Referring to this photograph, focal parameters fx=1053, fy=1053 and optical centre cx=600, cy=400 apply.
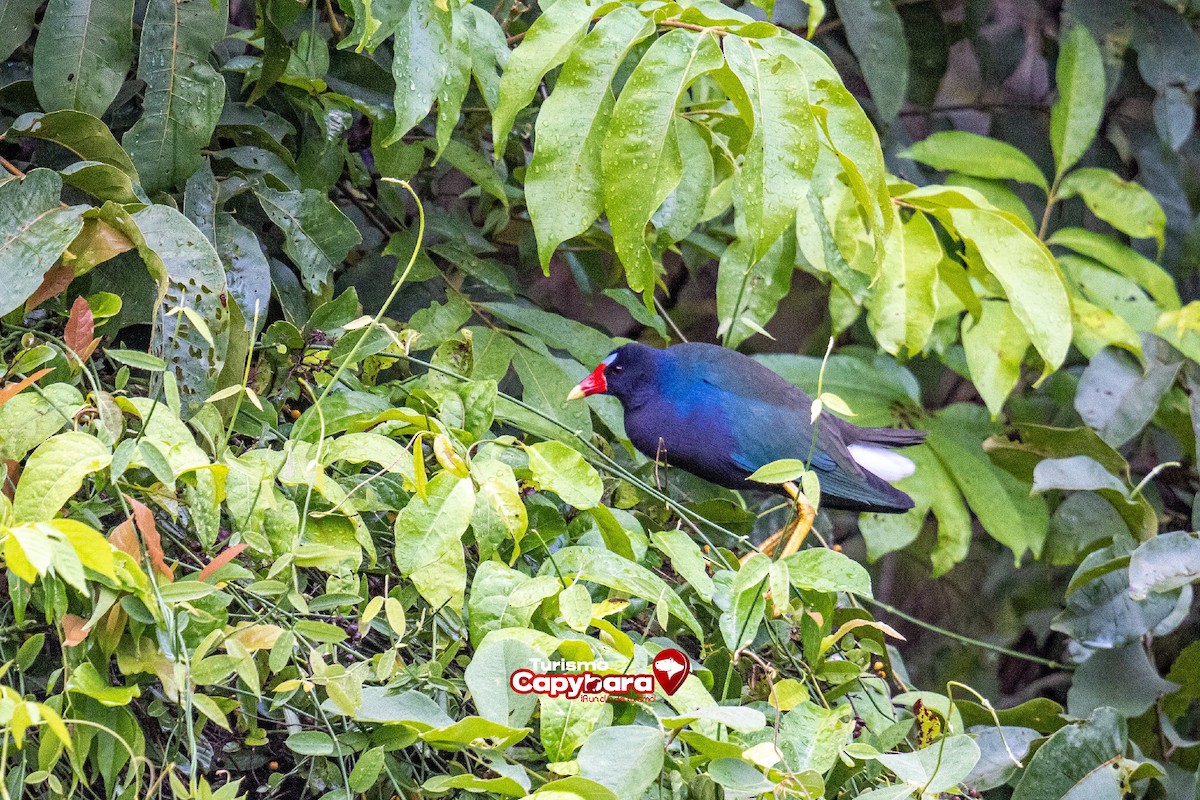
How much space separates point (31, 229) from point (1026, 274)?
4.25ft

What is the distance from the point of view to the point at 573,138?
123cm

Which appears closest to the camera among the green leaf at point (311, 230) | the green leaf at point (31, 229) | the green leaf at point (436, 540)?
the green leaf at point (436, 540)

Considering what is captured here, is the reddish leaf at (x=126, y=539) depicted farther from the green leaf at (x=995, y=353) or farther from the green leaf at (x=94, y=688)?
the green leaf at (x=995, y=353)

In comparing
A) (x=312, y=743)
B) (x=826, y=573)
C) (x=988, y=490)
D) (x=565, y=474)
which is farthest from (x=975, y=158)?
(x=312, y=743)

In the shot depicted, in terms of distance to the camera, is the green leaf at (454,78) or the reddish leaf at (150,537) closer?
the reddish leaf at (150,537)

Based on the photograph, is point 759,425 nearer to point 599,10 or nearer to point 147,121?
point 599,10

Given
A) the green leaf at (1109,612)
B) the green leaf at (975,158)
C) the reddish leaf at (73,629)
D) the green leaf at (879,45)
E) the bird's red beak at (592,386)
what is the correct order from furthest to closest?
the green leaf at (975,158)
the green leaf at (879,45)
the green leaf at (1109,612)
the bird's red beak at (592,386)
the reddish leaf at (73,629)

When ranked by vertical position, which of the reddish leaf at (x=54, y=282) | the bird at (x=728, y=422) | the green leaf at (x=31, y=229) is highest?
the green leaf at (x=31, y=229)

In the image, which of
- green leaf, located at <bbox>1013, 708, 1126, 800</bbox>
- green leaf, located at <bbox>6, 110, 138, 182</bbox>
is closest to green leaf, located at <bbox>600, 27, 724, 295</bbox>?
green leaf, located at <bbox>6, 110, 138, 182</bbox>

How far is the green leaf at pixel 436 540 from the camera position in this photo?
36.5 inches

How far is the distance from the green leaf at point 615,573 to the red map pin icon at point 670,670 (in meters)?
0.05

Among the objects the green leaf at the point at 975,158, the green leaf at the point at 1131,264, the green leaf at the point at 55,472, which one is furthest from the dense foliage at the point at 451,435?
the green leaf at the point at 975,158

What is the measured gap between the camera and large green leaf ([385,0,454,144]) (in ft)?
4.11

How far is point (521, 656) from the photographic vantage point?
0.88 meters
